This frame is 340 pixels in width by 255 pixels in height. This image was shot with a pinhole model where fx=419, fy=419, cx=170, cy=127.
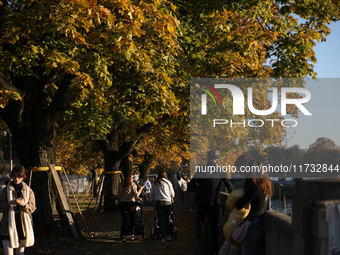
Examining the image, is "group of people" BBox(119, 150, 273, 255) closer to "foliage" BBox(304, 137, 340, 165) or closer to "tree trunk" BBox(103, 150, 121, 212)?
"tree trunk" BBox(103, 150, 121, 212)

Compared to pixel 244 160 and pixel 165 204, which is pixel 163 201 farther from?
pixel 244 160

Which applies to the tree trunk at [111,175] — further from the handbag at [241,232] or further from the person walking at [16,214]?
the handbag at [241,232]

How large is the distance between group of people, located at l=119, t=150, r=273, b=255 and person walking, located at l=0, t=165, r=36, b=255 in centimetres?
320

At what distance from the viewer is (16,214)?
7402 millimetres

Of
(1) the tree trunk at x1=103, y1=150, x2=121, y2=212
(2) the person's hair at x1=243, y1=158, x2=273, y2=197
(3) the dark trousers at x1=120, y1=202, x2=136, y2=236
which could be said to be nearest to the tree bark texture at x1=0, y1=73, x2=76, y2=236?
(3) the dark trousers at x1=120, y1=202, x2=136, y2=236

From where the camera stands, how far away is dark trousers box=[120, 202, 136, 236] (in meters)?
11.8

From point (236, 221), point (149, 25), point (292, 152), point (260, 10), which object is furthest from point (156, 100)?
point (292, 152)

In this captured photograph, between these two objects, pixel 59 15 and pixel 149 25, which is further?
pixel 149 25

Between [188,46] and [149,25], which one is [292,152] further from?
[149,25]

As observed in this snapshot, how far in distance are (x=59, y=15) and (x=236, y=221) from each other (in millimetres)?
5529

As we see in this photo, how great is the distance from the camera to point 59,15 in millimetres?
8477

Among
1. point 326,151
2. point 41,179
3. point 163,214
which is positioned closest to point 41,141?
point 41,179

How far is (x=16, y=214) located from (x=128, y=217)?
15.9 feet

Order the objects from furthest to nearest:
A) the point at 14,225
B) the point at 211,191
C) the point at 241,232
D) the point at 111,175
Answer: the point at 111,175 < the point at 211,191 < the point at 14,225 < the point at 241,232
